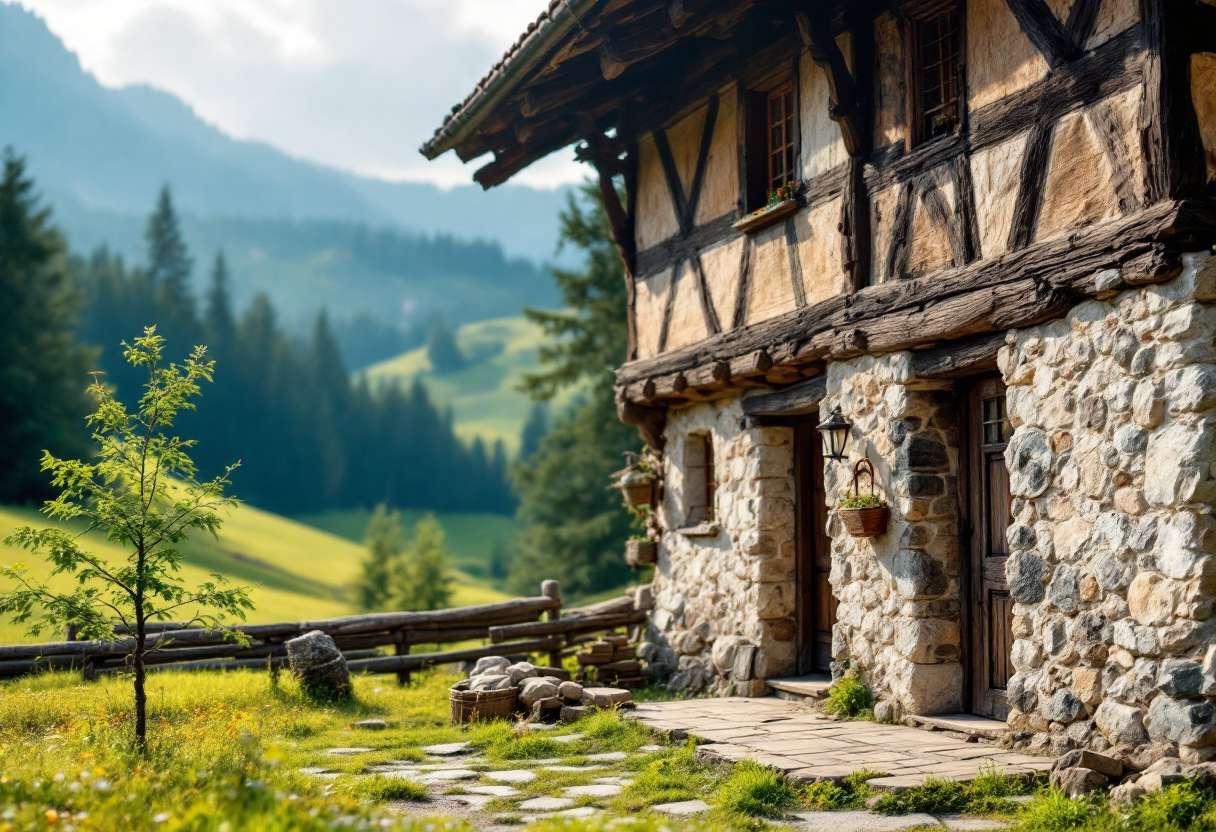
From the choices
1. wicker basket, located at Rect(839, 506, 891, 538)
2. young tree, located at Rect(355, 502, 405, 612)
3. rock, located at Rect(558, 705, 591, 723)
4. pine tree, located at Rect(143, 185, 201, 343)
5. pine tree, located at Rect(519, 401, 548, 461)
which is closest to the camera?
wicker basket, located at Rect(839, 506, 891, 538)

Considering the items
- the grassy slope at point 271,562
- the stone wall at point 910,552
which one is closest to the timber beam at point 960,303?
the stone wall at point 910,552

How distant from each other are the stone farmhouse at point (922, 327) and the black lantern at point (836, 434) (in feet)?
0.17

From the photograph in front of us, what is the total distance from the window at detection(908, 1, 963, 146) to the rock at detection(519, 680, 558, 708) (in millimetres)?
5256

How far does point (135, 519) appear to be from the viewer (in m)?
6.98

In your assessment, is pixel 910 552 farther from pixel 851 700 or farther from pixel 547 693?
pixel 547 693

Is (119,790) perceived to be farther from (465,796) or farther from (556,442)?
Answer: (556,442)

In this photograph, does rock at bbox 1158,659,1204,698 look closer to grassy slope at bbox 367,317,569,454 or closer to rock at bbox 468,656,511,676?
rock at bbox 468,656,511,676

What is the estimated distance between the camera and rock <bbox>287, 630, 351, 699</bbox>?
1053 centimetres

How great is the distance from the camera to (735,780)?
6152mm

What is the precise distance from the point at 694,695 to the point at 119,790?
6.90 metres

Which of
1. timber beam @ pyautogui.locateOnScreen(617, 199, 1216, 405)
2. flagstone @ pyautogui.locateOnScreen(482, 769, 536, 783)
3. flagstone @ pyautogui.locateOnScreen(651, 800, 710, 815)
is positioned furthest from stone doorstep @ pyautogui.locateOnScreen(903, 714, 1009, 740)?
flagstone @ pyautogui.locateOnScreen(482, 769, 536, 783)

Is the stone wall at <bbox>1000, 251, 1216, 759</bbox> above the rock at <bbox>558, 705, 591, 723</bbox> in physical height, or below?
above

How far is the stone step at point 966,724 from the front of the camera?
23.7 ft

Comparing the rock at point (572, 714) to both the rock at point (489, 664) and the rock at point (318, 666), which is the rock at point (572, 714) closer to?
the rock at point (489, 664)
